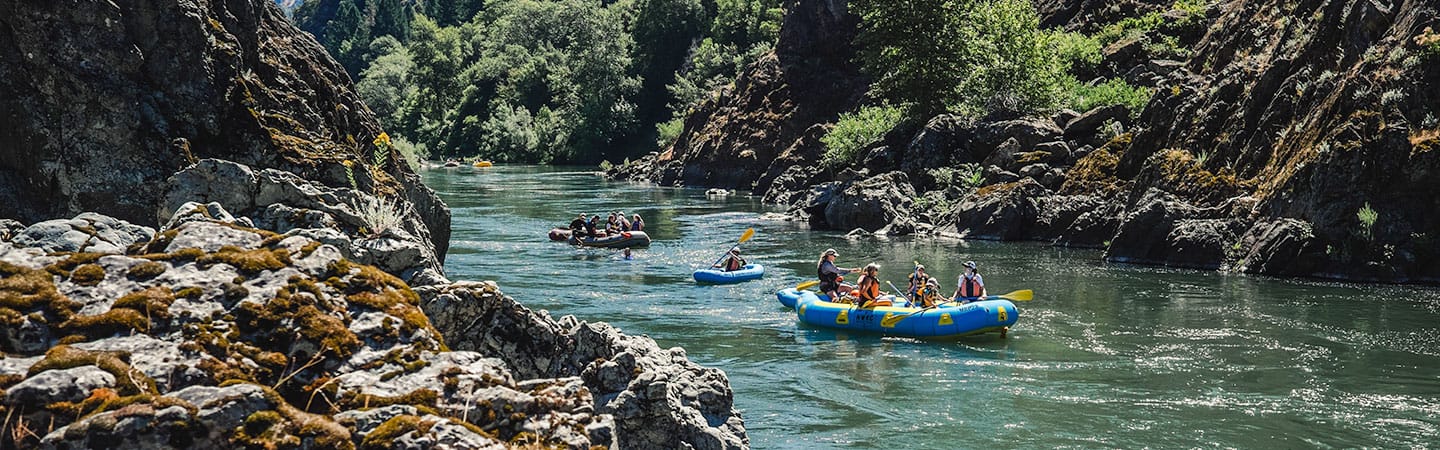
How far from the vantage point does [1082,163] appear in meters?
35.4

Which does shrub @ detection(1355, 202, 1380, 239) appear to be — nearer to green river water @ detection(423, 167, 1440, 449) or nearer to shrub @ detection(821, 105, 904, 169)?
green river water @ detection(423, 167, 1440, 449)

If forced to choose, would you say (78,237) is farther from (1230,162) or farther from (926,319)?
(1230,162)

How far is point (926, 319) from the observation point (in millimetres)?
19062

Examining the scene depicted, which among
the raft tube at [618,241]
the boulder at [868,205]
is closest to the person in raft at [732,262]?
the raft tube at [618,241]

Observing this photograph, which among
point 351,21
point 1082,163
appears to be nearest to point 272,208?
point 1082,163

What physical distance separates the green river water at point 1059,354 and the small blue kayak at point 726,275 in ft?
0.99

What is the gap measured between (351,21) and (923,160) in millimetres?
151513

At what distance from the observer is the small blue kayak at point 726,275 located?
2555 cm

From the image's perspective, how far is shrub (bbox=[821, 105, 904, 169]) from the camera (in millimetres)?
48688

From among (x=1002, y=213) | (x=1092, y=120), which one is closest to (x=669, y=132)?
(x=1092, y=120)

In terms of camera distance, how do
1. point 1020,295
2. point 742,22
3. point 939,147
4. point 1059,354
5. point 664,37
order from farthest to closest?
point 664,37 < point 742,22 < point 939,147 < point 1020,295 < point 1059,354

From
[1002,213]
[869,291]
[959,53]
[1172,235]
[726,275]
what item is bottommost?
[726,275]

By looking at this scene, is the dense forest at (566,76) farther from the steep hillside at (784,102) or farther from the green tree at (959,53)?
the green tree at (959,53)

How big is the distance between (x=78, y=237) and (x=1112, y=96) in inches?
1504
